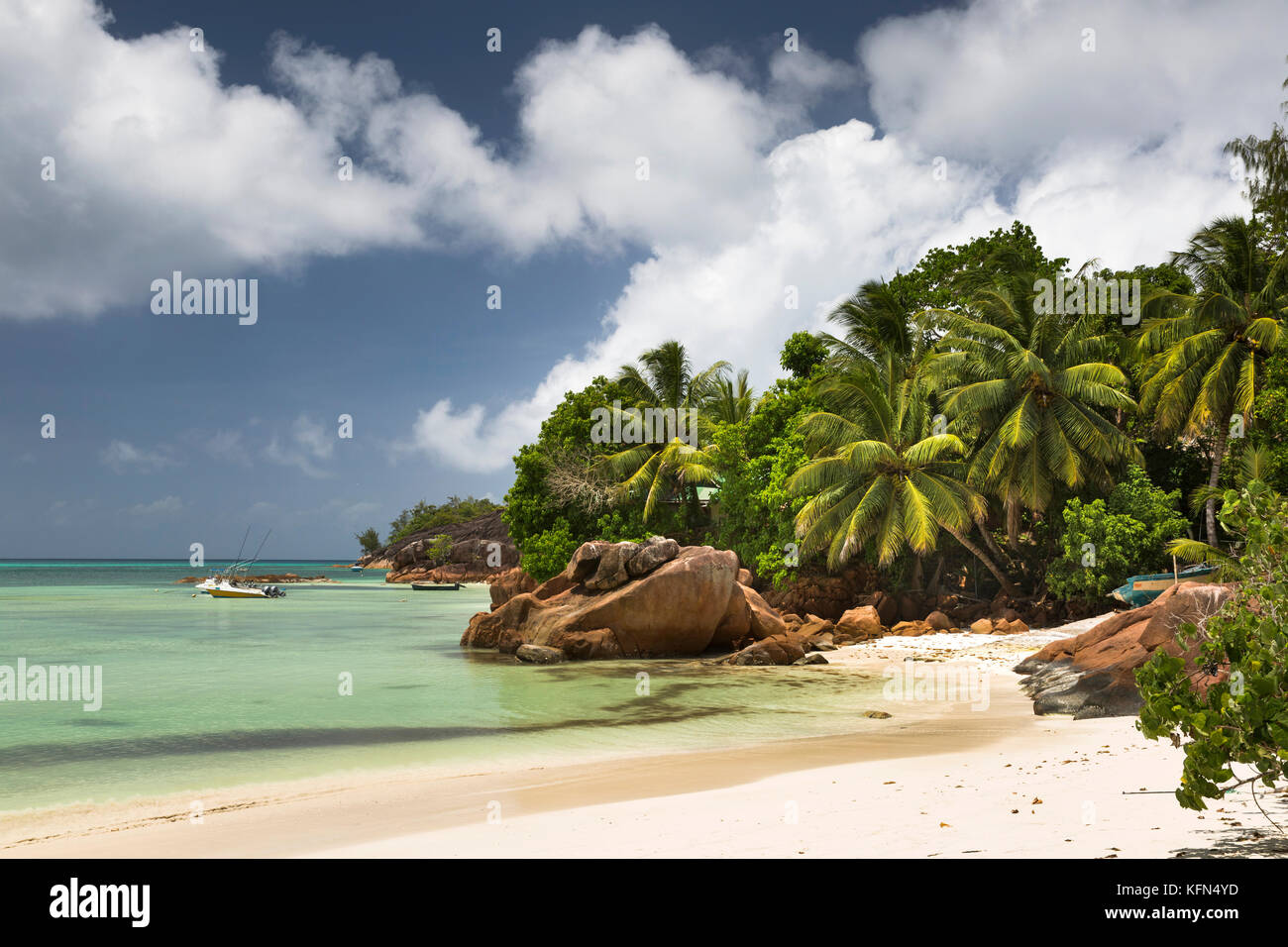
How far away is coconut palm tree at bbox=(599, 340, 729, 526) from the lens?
30.6 meters

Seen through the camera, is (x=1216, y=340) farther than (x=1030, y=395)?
No

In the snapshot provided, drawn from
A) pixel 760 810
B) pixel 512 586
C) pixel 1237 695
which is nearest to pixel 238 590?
pixel 512 586

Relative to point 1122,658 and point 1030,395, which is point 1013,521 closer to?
point 1030,395

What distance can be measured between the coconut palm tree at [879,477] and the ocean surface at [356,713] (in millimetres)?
7863

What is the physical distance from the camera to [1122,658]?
11828mm

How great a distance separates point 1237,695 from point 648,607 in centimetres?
1828

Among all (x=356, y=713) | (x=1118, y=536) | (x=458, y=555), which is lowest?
(x=458, y=555)

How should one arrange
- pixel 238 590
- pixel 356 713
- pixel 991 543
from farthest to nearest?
pixel 238 590
pixel 991 543
pixel 356 713

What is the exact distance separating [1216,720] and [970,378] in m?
24.3

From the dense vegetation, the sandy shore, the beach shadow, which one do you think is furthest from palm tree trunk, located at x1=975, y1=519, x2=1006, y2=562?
the beach shadow

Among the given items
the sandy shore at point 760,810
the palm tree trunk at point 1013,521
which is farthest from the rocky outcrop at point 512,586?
the sandy shore at point 760,810

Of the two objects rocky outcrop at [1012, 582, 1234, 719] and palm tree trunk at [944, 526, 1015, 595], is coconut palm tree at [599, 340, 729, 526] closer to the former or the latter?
palm tree trunk at [944, 526, 1015, 595]

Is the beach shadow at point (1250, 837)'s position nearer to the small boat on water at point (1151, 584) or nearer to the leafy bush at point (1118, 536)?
the small boat on water at point (1151, 584)
